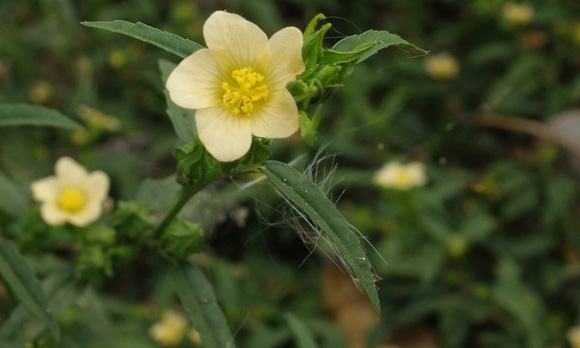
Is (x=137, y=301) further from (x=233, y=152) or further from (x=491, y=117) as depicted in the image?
(x=233, y=152)

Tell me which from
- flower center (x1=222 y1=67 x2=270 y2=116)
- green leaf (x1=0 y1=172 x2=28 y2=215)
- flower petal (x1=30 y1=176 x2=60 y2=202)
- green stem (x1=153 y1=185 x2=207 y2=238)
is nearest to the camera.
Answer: flower center (x1=222 y1=67 x2=270 y2=116)

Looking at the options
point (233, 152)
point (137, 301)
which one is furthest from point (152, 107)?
point (233, 152)

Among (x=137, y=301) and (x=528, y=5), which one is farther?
(x=528, y=5)

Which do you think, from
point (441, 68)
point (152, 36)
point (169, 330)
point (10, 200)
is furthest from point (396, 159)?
point (152, 36)

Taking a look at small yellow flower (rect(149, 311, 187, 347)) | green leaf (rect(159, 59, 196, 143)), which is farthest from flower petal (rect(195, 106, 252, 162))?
small yellow flower (rect(149, 311, 187, 347))

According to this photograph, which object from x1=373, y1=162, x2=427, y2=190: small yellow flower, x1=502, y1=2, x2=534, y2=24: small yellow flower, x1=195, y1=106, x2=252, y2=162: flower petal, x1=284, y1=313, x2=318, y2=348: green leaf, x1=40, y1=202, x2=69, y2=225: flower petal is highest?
x1=195, y1=106, x2=252, y2=162: flower petal

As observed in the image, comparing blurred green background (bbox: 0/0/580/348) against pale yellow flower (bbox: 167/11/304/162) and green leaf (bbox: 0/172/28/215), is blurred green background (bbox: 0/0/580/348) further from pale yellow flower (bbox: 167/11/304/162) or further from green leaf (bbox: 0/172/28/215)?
pale yellow flower (bbox: 167/11/304/162)
